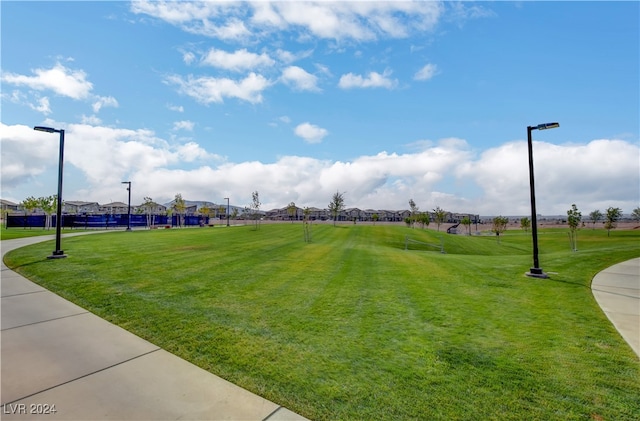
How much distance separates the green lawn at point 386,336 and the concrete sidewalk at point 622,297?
1.02 feet

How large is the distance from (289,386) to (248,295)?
13.5 feet

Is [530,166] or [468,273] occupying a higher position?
[530,166]

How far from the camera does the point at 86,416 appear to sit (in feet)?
10.3

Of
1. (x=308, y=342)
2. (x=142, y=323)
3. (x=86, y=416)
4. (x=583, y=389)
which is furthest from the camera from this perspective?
(x=142, y=323)

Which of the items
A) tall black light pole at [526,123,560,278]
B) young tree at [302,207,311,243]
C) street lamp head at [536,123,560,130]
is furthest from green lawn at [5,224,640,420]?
young tree at [302,207,311,243]

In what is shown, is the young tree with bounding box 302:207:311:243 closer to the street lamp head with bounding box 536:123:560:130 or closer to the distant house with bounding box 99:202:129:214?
the street lamp head with bounding box 536:123:560:130

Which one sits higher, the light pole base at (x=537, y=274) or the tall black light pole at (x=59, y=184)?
the tall black light pole at (x=59, y=184)

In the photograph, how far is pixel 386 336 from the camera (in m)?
5.22

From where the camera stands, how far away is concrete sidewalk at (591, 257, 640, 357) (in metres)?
5.54

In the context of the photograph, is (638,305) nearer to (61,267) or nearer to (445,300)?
(445,300)

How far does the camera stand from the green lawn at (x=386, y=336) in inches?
137

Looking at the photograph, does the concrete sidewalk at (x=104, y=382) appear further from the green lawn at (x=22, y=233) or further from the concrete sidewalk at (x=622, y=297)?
the green lawn at (x=22, y=233)

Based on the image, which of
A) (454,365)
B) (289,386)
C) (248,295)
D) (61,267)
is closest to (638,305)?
(454,365)

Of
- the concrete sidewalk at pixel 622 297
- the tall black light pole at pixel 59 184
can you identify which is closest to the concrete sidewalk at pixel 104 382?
the concrete sidewalk at pixel 622 297
